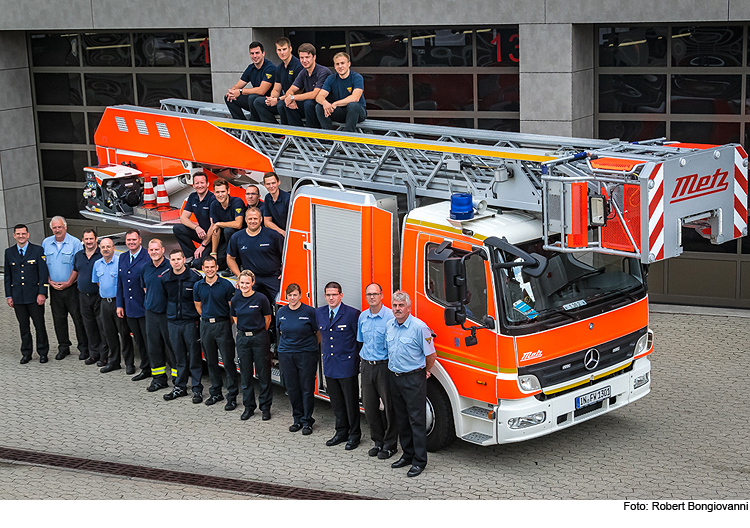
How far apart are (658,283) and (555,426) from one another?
596 centimetres

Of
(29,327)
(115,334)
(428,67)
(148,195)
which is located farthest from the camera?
(428,67)

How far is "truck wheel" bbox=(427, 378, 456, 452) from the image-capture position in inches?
353

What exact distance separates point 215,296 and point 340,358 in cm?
175

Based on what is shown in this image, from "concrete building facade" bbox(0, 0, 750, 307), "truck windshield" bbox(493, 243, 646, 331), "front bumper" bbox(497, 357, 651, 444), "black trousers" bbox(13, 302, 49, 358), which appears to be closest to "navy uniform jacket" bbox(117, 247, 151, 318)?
"black trousers" bbox(13, 302, 49, 358)

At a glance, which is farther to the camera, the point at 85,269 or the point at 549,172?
the point at 85,269

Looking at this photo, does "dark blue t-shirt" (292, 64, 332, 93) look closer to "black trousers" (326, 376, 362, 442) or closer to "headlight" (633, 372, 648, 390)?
Result: "black trousers" (326, 376, 362, 442)

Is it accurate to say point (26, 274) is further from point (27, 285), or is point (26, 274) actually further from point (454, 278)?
point (454, 278)

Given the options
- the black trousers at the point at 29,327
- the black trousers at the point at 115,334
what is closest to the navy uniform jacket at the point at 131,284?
the black trousers at the point at 115,334

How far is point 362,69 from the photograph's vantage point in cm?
1535

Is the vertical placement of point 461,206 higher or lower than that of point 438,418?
higher

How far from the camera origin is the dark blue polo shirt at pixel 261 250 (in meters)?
10.3

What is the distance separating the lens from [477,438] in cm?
866

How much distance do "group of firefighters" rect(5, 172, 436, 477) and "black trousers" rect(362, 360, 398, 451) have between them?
0.04 ft

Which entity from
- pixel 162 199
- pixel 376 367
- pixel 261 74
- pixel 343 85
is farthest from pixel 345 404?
pixel 261 74
